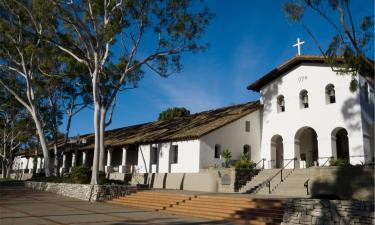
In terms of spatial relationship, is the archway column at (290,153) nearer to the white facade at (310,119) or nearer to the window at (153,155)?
the white facade at (310,119)

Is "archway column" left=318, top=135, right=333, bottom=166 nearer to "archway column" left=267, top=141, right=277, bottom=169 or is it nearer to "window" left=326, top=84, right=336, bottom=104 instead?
"window" left=326, top=84, right=336, bottom=104

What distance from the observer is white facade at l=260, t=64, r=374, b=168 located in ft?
67.5

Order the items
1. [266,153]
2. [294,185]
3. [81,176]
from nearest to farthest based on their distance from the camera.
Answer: [294,185], [81,176], [266,153]

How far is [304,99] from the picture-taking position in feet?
79.2

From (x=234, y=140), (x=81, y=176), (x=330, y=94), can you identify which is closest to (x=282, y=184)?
(x=234, y=140)

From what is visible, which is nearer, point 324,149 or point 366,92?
point 366,92

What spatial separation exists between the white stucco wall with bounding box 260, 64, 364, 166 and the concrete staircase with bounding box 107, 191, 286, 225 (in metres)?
8.58

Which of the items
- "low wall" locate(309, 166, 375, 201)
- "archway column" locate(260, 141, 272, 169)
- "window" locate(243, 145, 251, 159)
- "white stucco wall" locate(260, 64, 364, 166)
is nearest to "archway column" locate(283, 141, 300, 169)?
"white stucco wall" locate(260, 64, 364, 166)

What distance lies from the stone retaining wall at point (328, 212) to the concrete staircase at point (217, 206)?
0.53 meters

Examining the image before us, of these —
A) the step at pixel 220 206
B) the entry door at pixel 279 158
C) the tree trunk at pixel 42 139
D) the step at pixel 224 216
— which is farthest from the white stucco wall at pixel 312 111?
the tree trunk at pixel 42 139

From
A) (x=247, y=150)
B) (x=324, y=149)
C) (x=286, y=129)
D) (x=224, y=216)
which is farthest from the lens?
(x=247, y=150)

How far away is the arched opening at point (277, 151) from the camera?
25438 mm

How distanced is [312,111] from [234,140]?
5490mm

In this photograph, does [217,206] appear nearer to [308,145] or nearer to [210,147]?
[210,147]
